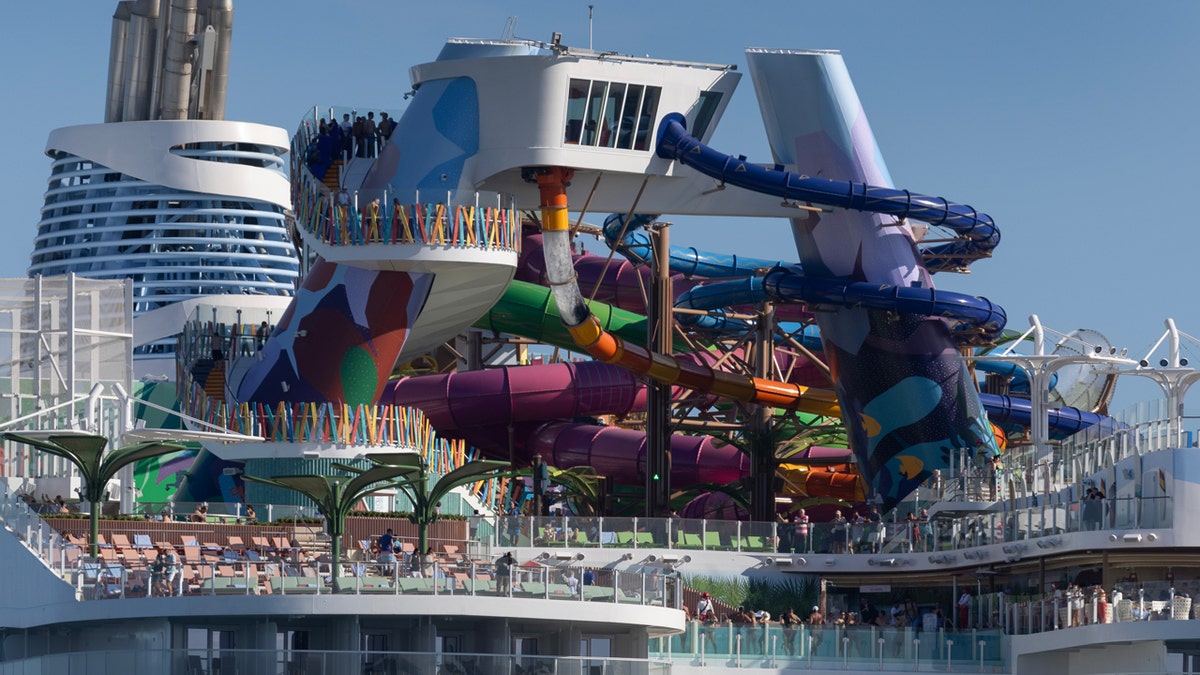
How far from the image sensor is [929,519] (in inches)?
2122

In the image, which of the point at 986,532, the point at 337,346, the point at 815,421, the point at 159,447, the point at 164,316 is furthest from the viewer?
the point at 164,316

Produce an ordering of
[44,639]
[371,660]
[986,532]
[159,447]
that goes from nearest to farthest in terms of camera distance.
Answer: [371,660] < [44,639] < [159,447] < [986,532]

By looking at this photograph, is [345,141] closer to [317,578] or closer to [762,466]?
[762,466]

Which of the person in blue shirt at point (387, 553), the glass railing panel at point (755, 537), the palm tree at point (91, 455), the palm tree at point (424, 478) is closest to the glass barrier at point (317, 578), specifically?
the person in blue shirt at point (387, 553)

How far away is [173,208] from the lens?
117m

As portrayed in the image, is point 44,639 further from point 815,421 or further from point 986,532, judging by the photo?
point 815,421

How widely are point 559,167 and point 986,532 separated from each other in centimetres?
1331

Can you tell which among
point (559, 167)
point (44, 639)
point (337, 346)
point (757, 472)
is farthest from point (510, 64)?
point (44, 639)

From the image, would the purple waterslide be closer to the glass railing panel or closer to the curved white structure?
the glass railing panel

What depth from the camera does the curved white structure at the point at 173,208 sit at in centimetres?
11375

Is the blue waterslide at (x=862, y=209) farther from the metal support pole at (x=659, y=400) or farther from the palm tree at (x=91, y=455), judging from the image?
the palm tree at (x=91, y=455)

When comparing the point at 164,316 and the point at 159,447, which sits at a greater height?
the point at 164,316

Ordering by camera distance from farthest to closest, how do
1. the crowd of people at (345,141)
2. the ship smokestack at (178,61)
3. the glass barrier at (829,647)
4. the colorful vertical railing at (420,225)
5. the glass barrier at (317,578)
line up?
the ship smokestack at (178,61) < the crowd of people at (345,141) < the colorful vertical railing at (420,225) < the glass barrier at (829,647) < the glass barrier at (317,578)

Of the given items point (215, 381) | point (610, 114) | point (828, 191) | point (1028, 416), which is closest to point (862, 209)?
point (828, 191)
